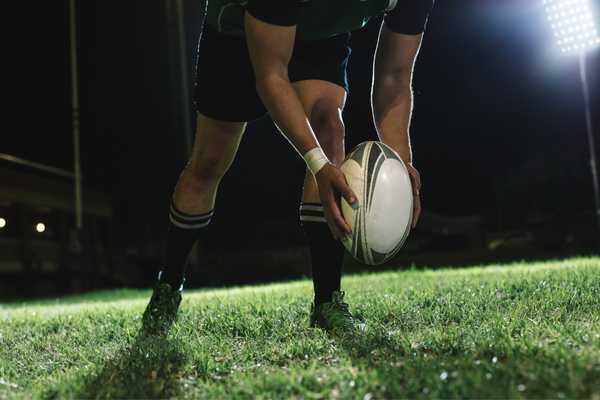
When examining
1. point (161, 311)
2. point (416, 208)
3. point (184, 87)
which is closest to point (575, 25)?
point (184, 87)

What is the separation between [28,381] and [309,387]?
44.8 inches

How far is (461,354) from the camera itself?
86.1 inches

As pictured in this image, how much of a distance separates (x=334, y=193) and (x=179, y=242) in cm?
137

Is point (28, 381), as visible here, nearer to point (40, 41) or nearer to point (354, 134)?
point (40, 41)

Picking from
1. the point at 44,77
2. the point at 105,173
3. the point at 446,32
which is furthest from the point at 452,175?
the point at 44,77

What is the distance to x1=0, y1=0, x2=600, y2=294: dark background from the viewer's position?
19781mm

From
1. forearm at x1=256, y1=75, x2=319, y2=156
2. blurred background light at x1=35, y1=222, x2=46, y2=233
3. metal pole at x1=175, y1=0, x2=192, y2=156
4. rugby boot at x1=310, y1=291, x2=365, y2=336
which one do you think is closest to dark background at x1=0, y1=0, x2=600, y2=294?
metal pole at x1=175, y1=0, x2=192, y2=156

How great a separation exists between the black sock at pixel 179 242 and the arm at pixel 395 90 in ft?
3.78

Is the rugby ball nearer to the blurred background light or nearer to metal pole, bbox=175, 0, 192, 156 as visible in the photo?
metal pole, bbox=175, 0, 192, 156

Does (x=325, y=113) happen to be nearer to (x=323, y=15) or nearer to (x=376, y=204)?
(x=323, y=15)

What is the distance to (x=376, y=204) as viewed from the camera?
8.56 feet

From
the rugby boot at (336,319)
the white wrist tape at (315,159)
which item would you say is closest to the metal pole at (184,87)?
the rugby boot at (336,319)

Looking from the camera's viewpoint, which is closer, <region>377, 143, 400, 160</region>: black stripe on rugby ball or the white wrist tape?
the white wrist tape

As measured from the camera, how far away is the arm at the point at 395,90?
10.2 feet
